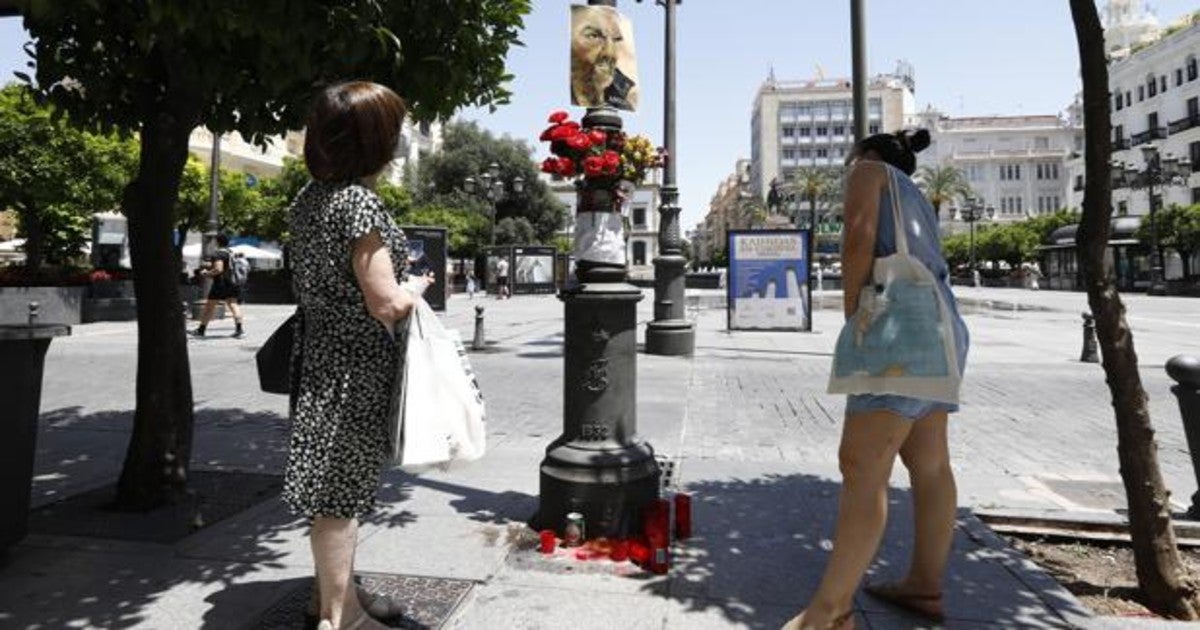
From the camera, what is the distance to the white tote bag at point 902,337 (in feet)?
8.04

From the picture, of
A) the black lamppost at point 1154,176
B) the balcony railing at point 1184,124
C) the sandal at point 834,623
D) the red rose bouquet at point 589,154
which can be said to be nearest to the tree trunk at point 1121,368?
the sandal at point 834,623

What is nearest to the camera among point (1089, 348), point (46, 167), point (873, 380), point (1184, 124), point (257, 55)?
point (873, 380)

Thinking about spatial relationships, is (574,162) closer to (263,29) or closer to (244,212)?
(263,29)

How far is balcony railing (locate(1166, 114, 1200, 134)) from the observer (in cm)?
5250

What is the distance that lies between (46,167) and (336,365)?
2048cm

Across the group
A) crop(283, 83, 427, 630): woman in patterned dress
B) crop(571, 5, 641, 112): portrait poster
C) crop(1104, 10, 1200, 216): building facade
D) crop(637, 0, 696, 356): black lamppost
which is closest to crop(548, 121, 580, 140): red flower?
crop(571, 5, 641, 112): portrait poster

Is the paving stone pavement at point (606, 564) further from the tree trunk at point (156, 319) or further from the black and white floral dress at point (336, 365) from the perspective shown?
the black and white floral dress at point (336, 365)

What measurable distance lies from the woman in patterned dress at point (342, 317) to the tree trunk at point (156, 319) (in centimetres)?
197

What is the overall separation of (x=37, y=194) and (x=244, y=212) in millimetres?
13201

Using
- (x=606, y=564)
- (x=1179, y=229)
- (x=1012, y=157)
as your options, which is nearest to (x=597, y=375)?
(x=606, y=564)

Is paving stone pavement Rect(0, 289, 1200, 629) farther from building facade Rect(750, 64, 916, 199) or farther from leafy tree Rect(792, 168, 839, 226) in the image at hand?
building facade Rect(750, 64, 916, 199)

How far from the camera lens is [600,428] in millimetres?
3676

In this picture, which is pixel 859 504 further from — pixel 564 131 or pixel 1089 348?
pixel 1089 348

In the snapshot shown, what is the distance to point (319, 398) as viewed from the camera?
239 centimetres
